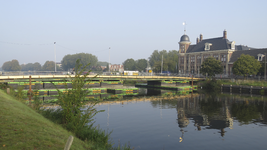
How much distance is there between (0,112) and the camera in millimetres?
13000

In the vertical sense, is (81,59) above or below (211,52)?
above

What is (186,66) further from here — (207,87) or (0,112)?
(0,112)

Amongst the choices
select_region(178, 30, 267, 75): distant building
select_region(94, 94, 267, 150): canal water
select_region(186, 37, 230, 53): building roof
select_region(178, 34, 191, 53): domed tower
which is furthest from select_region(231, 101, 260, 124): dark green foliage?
select_region(178, 34, 191, 53): domed tower

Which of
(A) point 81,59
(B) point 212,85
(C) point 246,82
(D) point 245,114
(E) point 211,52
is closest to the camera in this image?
(D) point 245,114

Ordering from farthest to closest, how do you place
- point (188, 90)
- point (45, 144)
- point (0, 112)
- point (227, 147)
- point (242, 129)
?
point (188, 90) < point (242, 129) < point (227, 147) < point (0, 112) < point (45, 144)

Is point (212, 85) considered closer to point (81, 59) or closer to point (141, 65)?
point (141, 65)

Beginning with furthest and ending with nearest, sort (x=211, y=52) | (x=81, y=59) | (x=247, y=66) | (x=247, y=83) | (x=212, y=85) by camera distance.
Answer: (x=81, y=59), (x=211, y=52), (x=212, y=85), (x=247, y=66), (x=247, y=83)

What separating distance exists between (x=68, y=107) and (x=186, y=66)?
299 ft

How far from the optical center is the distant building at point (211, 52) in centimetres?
8019

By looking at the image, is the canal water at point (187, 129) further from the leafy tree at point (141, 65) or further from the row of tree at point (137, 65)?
the row of tree at point (137, 65)

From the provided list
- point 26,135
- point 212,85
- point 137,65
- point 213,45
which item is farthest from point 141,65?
point 26,135

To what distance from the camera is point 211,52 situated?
87188mm

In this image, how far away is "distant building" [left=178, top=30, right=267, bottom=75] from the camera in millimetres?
80188

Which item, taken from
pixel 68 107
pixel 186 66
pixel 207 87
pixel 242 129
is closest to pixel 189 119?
pixel 242 129
